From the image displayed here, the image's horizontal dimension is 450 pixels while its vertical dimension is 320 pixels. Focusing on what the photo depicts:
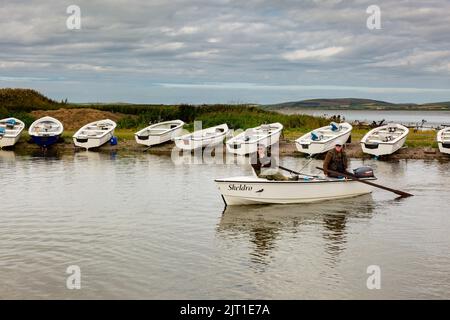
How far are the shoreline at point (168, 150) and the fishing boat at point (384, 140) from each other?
1.75 ft

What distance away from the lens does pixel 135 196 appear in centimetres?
2288

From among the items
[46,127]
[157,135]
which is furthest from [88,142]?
[46,127]

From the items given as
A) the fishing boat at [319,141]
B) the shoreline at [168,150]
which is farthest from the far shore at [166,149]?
the fishing boat at [319,141]

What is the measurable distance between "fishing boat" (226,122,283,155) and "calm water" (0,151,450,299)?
892 centimetres

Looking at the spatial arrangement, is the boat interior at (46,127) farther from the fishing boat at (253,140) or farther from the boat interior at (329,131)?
the boat interior at (329,131)

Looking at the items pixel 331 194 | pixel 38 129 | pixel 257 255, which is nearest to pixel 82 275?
pixel 257 255

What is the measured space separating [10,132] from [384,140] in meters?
24.0

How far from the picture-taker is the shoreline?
34188 mm

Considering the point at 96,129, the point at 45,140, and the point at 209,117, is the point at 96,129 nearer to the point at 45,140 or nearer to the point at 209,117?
the point at 45,140

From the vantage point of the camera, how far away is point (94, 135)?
3984 cm

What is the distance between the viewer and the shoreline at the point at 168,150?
3419 cm

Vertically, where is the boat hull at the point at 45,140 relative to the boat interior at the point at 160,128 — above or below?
below
